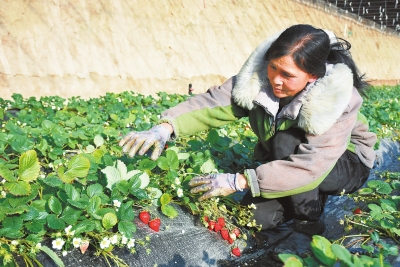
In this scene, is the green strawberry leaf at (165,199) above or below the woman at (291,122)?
below

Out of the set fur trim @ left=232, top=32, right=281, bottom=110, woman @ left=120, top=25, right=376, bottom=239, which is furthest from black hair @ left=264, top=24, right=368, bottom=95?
fur trim @ left=232, top=32, right=281, bottom=110

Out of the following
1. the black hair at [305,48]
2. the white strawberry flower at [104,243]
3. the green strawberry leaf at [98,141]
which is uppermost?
the black hair at [305,48]

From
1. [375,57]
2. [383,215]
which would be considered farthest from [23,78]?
[375,57]

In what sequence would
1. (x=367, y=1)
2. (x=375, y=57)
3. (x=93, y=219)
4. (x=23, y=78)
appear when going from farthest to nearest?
(x=375, y=57)
(x=367, y=1)
(x=23, y=78)
(x=93, y=219)

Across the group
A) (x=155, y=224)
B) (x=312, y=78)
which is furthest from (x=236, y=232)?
(x=312, y=78)

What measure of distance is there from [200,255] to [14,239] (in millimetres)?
895

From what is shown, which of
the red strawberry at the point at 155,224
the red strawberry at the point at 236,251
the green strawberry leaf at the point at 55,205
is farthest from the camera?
the red strawberry at the point at 236,251

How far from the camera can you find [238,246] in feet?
7.79

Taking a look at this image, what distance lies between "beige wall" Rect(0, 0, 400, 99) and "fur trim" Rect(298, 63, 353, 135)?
207 inches

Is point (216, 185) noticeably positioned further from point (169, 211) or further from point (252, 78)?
point (252, 78)

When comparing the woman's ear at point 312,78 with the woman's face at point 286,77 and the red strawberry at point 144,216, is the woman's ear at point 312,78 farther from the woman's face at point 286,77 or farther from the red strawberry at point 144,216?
the red strawberry at point 144,216

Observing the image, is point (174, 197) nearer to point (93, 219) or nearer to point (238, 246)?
point (238, 246)

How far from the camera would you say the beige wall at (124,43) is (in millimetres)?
6711

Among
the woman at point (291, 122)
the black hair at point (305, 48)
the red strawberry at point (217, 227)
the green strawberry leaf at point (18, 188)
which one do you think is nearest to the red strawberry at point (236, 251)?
the red strawberry at point (217, 227)
